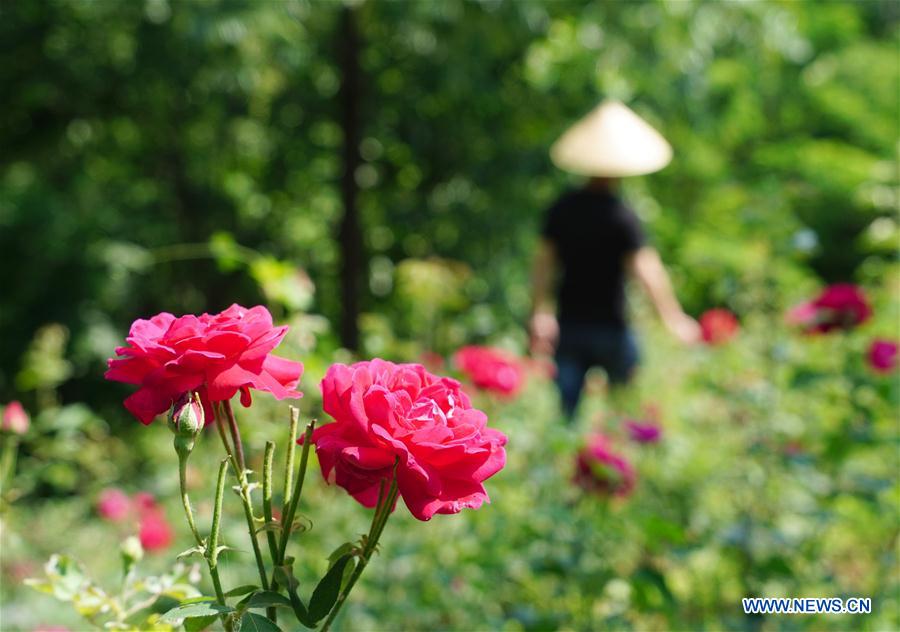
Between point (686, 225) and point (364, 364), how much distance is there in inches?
437

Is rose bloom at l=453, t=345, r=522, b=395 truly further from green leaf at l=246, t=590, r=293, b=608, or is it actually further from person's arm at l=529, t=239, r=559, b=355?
green leaf at l=246, t=590, r=293, b=608

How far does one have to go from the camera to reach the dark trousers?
3098mm

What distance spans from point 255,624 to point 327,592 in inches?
2.1

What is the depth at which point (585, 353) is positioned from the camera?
3.13 m

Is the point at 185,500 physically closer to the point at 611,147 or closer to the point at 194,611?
the point at 194,611

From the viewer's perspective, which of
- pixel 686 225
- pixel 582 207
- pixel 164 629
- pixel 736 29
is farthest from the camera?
pixel 686 225

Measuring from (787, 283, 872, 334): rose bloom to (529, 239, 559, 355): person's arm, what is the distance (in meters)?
1.30

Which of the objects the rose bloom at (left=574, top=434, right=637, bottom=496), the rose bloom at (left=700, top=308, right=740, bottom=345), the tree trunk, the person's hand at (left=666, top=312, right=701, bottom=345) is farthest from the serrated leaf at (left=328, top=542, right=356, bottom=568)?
the tree trunk

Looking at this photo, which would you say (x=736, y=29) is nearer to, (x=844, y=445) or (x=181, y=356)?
(x=844, y=445)

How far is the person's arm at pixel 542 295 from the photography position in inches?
123

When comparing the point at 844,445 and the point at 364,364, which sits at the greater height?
the point at 364,364

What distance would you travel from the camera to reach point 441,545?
6.93ft

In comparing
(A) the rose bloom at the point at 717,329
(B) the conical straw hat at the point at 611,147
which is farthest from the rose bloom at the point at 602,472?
(A) the rose bloom at the point at 717,329

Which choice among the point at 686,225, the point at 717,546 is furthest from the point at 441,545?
the point at 686,225
